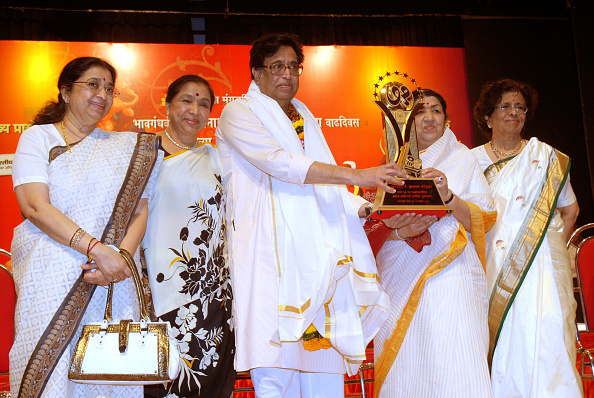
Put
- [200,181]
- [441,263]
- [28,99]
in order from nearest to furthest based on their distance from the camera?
[441,263] < [200,181] < [28,99]

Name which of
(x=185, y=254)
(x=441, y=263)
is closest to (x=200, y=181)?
(x=185, y=254)

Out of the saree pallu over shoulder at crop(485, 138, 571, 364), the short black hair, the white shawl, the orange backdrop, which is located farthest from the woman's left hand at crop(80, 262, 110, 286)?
the orange backdrop

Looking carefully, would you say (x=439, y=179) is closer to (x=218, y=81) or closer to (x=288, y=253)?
(x=288, y=253)

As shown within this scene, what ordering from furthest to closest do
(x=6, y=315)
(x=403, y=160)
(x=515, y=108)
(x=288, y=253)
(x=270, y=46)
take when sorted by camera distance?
(x=515, y=108) → (x=6, y=315) → (x=270, y=46) → (x=403, y=160) → (x=288, y=253)

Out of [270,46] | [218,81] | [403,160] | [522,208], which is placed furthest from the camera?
[218,81]

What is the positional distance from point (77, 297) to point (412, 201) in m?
1.26

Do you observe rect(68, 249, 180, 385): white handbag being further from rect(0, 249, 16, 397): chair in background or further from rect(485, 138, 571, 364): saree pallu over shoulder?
rect(485, 138, 571, 364): saree pallu over shoulder

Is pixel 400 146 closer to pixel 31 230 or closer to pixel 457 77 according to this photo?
pixel 31 230

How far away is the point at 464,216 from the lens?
7.89 feet

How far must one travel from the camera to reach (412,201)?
2.13 m

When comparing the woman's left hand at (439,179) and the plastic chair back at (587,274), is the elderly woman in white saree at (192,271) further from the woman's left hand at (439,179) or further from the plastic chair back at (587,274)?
the plastic chair back at (587,274)

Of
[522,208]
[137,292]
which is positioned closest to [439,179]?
[522,208]

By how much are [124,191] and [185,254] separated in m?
0.41

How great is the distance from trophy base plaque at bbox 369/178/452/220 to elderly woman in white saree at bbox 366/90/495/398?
0.07m
